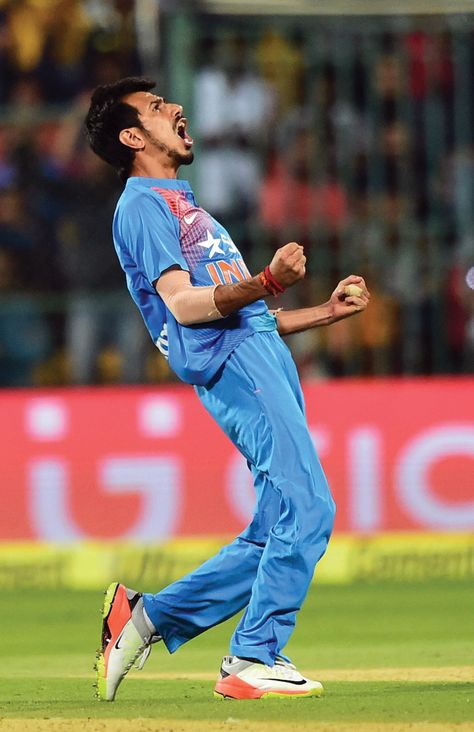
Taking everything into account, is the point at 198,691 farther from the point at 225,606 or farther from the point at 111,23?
the point at 111,23

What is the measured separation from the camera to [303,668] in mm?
6703

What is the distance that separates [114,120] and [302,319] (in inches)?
39.7

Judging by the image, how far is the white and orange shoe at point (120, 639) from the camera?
5492mm

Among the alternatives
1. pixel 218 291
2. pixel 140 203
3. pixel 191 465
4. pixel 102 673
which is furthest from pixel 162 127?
pixel 191 465

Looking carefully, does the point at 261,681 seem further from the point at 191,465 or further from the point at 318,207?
the point at 318,207

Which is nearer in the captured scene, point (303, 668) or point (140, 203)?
point (140, 203)

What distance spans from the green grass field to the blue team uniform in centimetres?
33

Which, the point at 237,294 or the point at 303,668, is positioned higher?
the point at 237,294

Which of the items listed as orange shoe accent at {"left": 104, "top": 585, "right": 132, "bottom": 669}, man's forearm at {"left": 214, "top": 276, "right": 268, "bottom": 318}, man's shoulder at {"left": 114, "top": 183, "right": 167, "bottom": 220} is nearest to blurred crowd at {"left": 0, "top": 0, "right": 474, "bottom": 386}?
orange shoe accent at {"left": 104, "top": 585, "right": 132, "bottom": 669}

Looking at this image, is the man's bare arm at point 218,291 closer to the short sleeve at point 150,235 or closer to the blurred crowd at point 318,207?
the short sleeve at point 150,235

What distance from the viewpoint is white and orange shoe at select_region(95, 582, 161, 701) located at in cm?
549

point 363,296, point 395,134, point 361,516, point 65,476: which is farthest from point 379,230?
point 363,296

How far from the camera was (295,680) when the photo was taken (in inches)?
210

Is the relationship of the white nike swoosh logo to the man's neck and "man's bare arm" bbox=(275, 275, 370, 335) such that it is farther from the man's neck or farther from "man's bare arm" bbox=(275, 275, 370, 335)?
"man's bare arm" bbox=(275, 275, 370, 335)
